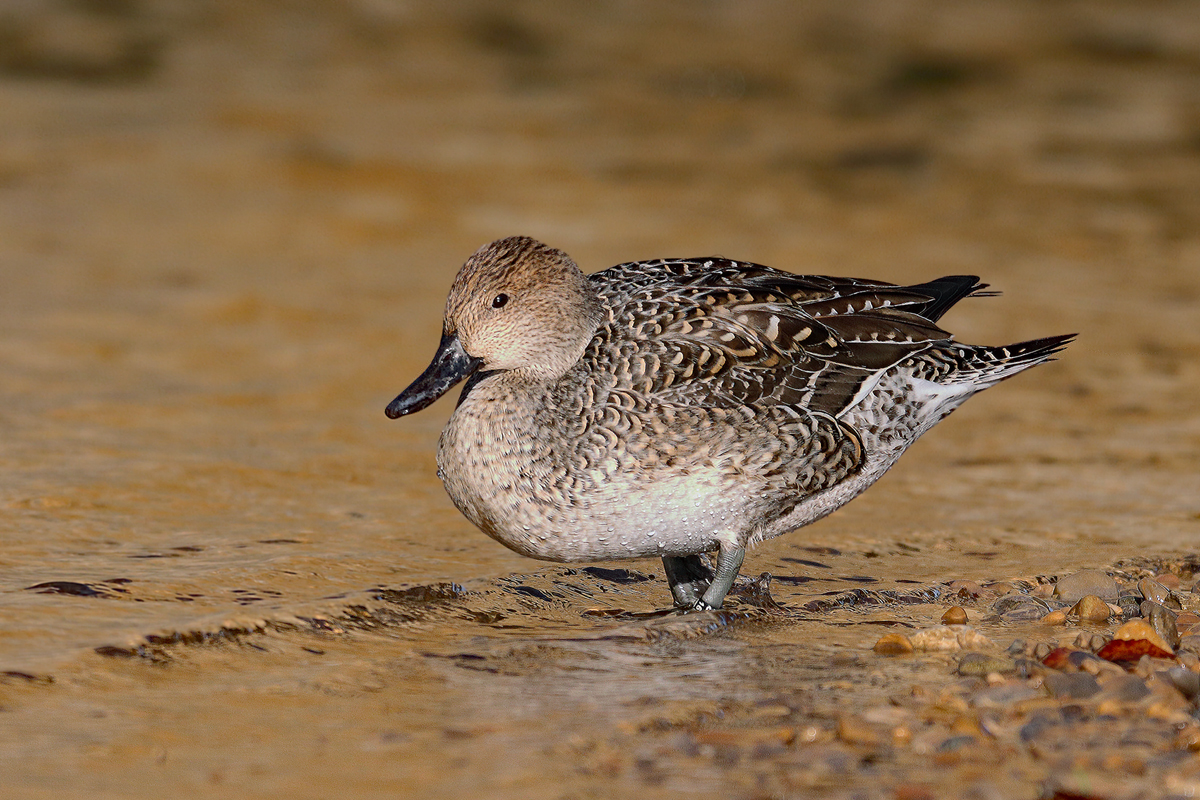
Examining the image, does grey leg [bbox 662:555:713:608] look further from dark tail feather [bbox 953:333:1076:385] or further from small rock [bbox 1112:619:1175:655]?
small rock [bbox 1112:619:1175:655]

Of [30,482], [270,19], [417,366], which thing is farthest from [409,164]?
[30,482]

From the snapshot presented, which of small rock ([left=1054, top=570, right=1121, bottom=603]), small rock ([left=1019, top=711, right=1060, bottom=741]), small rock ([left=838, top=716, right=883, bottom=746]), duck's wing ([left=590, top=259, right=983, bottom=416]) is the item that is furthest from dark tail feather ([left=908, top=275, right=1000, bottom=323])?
small rock ([left=838, top=716, right=883, bottom=746])

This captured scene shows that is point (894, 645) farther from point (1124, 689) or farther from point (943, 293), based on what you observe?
point (943, 293)

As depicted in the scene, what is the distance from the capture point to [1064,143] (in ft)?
47.3

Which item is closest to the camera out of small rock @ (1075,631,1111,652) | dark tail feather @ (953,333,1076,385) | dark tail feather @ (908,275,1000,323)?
small rock @ (1075,631,1111,652)

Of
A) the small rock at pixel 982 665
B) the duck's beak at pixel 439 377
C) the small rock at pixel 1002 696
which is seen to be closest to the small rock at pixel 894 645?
the small rock at pixel 982 665

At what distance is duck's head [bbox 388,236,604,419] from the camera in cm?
520

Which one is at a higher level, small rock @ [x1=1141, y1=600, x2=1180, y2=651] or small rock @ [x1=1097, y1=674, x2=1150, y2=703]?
small rock @ [x1=1141, y1=600, x2=1180, y2=651]

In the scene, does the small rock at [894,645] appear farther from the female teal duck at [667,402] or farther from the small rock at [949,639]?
the female teal duck at [667,402]

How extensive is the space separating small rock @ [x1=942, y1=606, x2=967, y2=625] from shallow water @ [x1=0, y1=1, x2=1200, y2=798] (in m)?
0.18

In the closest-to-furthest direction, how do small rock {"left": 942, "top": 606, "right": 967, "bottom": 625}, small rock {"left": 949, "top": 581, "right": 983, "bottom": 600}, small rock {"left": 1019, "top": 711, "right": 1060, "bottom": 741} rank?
small rock {"left": 1019, "top": 711, "right": 1060, "bottom": 741} → small rock {"left": 942, "top": 606, "right": 967, "bottom": 625} → small rock {"left": 949, "top": 581, "right": 983, "bottom": 600}

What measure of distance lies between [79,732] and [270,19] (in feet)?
47.2

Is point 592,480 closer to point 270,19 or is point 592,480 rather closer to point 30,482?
point 30,482

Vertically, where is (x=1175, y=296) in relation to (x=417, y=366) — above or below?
above
